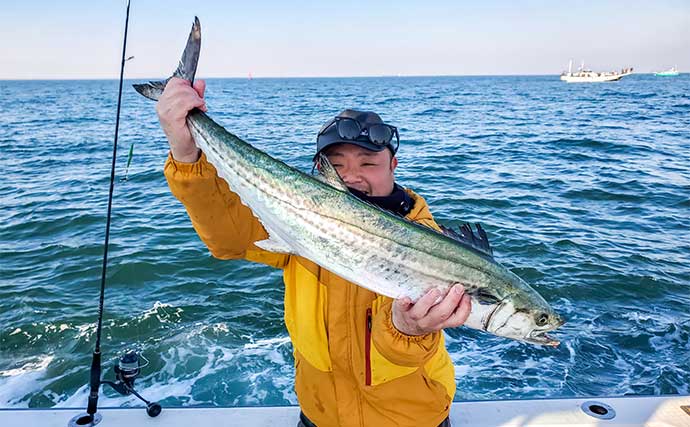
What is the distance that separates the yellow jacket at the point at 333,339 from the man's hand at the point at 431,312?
0.16 metres

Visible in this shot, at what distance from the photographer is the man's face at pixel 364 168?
131 inches

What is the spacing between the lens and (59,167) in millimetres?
17641

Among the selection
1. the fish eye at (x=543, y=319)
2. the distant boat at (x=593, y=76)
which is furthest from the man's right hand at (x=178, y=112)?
the distant boat at (x=593, y=76)

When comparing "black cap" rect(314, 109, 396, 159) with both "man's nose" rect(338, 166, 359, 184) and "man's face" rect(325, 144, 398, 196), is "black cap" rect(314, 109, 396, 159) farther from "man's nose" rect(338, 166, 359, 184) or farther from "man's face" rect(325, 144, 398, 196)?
"man's nose" rect(338, 166, 359, 184)

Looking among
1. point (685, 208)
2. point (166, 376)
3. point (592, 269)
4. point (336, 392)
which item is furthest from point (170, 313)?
point (685, 208)

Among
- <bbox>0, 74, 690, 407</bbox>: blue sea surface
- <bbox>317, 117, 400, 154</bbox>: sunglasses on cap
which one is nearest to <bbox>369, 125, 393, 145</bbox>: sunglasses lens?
<bbox>317, 117, 400, 154</bbox>: sunglasses on cap

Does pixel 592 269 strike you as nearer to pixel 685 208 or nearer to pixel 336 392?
pixel 685 208

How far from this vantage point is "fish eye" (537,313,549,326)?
3.01 meters

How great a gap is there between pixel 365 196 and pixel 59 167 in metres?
17.8

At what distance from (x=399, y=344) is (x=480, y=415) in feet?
5.22

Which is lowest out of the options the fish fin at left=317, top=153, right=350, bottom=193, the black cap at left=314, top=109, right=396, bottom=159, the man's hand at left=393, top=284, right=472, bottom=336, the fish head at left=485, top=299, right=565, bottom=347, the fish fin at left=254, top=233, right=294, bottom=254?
the fish head at left=485, top=299, right=565, bottom=347

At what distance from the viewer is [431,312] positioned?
2.53 meters

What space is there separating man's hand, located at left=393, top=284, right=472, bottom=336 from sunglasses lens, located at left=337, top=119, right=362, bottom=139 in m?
1.19

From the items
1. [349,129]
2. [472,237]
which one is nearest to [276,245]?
[349,129]
